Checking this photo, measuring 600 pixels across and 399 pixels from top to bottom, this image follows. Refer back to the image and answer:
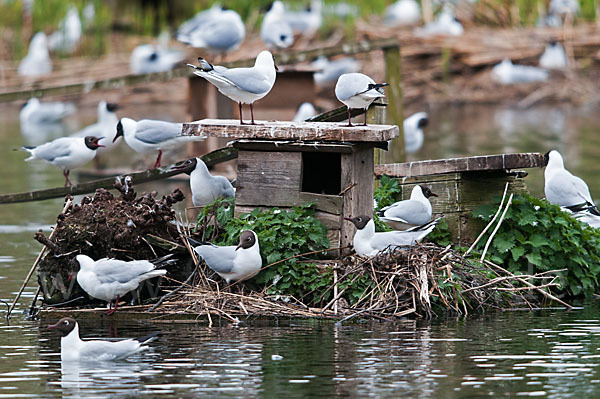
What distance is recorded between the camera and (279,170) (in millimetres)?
9547

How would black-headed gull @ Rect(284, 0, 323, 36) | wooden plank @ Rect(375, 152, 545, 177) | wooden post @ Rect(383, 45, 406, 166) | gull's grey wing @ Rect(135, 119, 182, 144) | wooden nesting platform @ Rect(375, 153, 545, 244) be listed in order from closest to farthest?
wooden plank @ Rect(375, 152, 545, 177) → wooden nesting platform @ Rect(375, 153, 545, 244) → gull's grey wing @ Rect(135, 119, 182, 144) → wooden post @ Rect(383, 45, 406, 166) → black-headed gull @ Rect(284, 0, 323, 36)

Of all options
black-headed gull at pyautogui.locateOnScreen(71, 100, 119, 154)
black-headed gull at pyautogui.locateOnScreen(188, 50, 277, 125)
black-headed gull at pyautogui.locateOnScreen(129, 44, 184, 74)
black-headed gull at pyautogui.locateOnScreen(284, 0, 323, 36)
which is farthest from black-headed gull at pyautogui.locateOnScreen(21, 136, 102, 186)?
black-headed gull at pyautogui.locateOnScreen(284, 0, 323, 36)

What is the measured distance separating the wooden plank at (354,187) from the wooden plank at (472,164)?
91 centimetres

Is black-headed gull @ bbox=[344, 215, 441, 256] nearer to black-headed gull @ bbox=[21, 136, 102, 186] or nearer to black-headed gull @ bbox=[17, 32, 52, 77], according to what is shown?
black-headed gull @ bbox=[21, 136, 102, 186]

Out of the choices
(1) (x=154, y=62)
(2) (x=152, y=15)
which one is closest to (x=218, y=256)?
(1) (x=154, y=62)

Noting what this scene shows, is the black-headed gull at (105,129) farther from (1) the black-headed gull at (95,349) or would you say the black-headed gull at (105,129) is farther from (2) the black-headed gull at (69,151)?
(1) the black-headed gull at (95,349)

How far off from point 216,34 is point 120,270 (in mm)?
8507

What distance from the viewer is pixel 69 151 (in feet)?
43.9

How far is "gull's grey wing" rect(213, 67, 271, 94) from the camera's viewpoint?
31.1 ft

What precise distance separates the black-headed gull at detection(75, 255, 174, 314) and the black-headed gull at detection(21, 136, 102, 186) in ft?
14.7

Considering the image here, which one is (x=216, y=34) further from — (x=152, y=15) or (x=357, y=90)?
(x=152, y=15)

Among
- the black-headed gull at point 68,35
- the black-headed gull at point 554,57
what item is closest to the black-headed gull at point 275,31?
the black-headed gull at point 554,57

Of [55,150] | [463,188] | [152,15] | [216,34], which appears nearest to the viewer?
[463,188]

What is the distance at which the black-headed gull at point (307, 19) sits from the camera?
27625 millimetres
